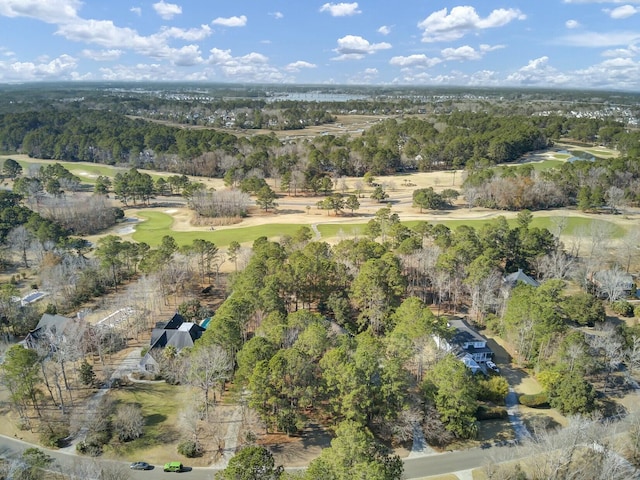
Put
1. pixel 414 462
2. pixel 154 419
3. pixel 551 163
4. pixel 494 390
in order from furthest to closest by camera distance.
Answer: pixel 551 163 → pixel 494 390 → pixel 154 419 → pixel 414 462

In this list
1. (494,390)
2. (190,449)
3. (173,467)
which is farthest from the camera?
(494,390)

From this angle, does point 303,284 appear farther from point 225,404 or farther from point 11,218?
point 11,218

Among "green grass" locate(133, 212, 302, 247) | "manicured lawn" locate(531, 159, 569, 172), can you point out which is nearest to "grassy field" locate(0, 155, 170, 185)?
"green grass" locate(133, 212, 302, 247)

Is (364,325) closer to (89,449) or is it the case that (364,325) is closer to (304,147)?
(89,449)

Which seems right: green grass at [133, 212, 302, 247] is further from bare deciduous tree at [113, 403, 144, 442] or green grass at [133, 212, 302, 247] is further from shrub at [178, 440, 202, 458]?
shrub at [178, 440, 202, 458]

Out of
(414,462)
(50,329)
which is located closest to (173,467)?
(414,462)

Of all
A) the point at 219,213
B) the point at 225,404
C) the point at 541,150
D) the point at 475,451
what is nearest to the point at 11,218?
the point at 219,213
